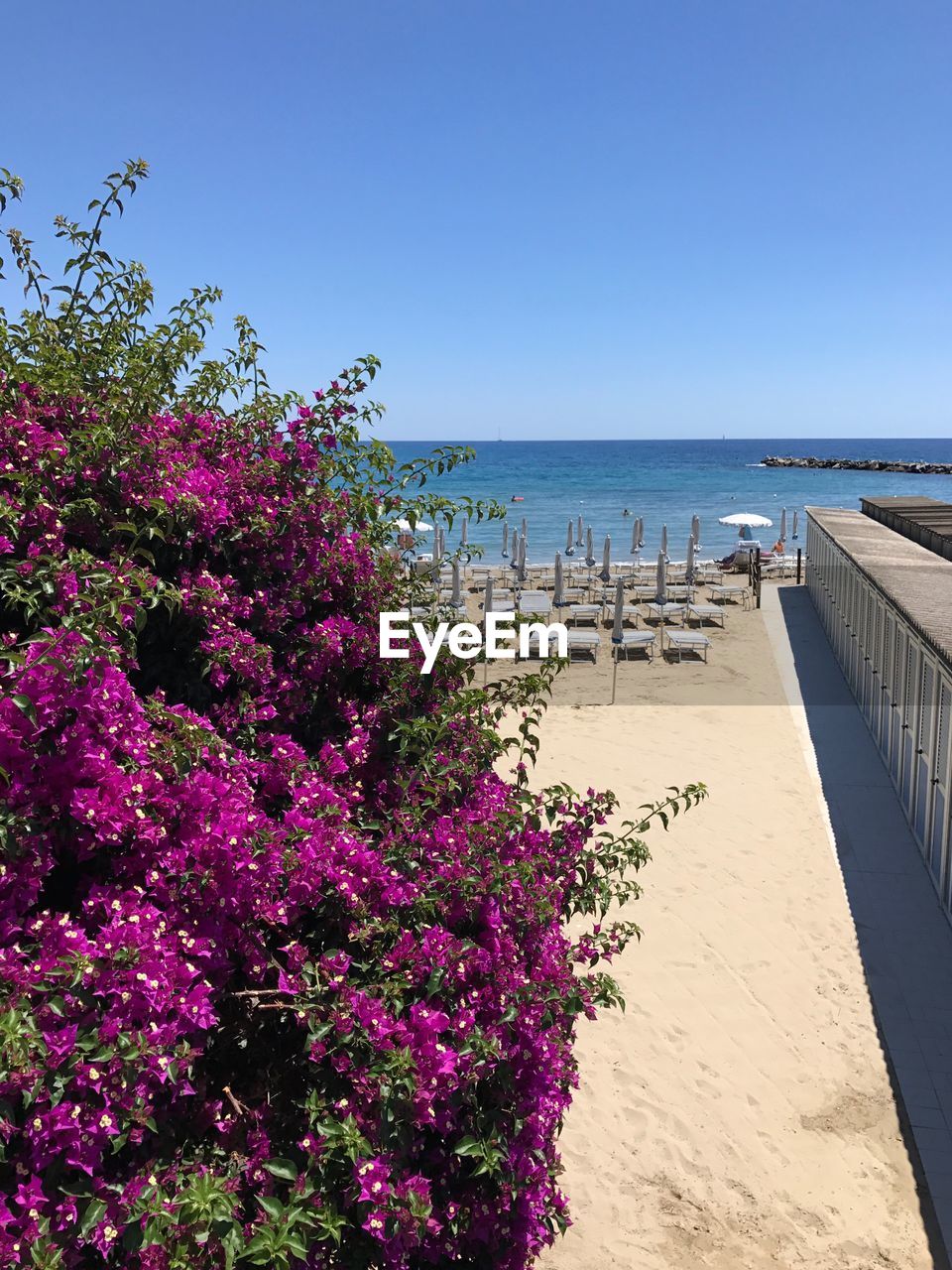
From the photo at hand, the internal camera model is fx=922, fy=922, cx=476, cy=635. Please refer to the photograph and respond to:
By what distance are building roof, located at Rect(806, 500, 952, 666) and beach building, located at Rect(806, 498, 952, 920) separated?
0.01 meters

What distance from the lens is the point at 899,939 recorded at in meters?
7.03

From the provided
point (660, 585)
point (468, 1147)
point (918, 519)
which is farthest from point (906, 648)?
point (660, 585)

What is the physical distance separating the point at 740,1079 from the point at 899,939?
231 cm

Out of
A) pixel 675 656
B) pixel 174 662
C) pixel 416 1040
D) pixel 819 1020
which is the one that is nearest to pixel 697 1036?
pixel 819 1020

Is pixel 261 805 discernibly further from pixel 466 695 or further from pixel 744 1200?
pixel 744 1200

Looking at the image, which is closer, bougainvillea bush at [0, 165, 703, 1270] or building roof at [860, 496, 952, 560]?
bougainvillea bush at [0, 165, 703, 1270]

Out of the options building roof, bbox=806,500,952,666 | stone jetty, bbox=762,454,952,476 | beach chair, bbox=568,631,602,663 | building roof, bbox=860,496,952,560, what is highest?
stone jetty, bbox=762,454,952,476

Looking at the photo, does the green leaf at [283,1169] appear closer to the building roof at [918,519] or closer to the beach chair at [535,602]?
the building roof at [918,519]

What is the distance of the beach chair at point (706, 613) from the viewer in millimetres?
20547

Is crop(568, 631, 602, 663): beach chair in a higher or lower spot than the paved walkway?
higher

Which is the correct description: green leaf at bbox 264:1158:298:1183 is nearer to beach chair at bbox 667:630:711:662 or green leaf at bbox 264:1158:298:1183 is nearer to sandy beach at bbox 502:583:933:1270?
sandy beach at bbox 502:583:933:1270

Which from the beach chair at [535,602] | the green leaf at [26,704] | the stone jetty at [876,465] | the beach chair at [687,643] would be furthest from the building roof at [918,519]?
the stone jetty at [876,465]

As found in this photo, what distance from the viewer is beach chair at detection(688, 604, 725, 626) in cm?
2055

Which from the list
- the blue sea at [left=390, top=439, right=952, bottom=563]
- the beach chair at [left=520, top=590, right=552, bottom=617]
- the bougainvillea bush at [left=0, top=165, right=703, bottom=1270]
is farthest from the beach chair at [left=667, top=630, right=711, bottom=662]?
the bougainvillea bush at [left=0, top=165, right=703, bottom=1270]
